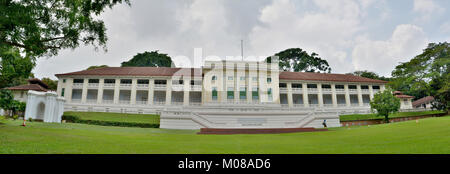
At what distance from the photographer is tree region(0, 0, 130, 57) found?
7.22 metres

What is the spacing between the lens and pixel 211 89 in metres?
27.0

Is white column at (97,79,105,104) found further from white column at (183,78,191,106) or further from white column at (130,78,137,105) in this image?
white column at (183,78,191,106)

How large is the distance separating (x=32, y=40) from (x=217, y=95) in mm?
20085

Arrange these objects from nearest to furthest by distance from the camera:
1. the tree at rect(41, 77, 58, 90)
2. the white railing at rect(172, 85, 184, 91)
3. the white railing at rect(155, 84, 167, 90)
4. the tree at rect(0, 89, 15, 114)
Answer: the tree at rect(0, 89, 15, 114), the white railing at rect(155, 84, 167, 90), the white railing at rect(172, 85, 184, 91), the tree at rect(41, 77, 58, 90)

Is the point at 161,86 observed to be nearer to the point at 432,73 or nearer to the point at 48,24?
the point at 48,24

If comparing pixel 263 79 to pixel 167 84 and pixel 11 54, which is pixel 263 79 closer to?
pixel 167 84

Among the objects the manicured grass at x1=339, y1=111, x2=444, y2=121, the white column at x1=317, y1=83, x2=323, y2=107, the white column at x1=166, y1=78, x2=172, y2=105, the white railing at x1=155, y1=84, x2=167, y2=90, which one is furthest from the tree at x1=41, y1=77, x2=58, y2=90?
the manicured grass at x1=339, y1=111, x2=444, y2=121

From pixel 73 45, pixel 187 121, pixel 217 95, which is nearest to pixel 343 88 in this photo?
pixel 217 95

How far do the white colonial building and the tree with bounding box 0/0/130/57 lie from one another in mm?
14450

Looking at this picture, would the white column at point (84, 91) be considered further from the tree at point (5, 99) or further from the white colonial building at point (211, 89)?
the tree at point (5, 99)

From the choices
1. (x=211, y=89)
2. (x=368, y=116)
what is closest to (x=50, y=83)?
(x=211, y=89)

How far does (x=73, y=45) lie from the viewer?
9789mm
